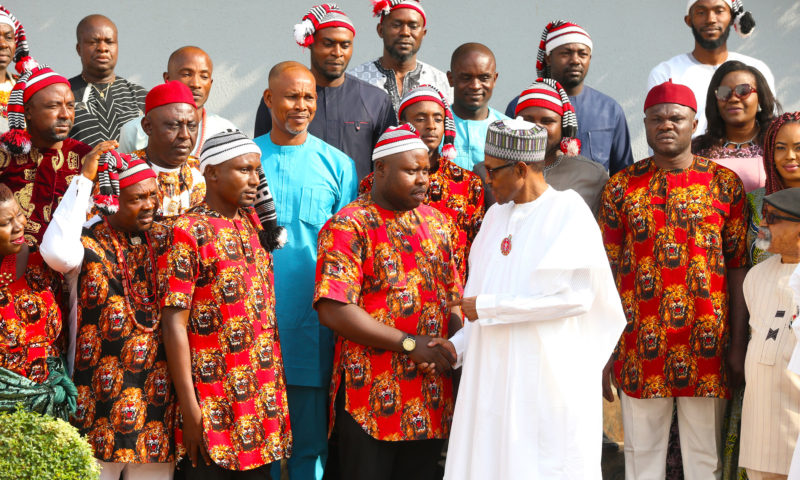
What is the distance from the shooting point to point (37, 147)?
18.9 feet

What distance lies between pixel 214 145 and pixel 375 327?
1.24 meters

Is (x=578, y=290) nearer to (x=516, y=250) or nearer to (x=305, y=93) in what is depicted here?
(x=516, y=250)

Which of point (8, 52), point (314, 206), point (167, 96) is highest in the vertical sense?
point (8, 52)

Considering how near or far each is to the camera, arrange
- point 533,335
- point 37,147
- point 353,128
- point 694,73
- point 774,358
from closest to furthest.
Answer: point 533,335, point 774,358, point 37,147, point 353,128, point 694,73

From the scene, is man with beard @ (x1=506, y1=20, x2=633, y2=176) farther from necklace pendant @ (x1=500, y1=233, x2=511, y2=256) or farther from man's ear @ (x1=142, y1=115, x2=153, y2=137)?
man's ear @ (x1=142, y1=115, x2=153, y2=137)

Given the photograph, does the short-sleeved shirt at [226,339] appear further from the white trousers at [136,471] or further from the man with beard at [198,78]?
the man with beard at [198,78]

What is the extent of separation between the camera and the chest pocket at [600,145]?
6855mm

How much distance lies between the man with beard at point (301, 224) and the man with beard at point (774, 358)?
2.37 metres

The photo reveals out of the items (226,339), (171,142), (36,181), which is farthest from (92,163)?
(226,339)

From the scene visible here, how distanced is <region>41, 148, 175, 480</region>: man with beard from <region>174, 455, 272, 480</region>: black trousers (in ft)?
0.35

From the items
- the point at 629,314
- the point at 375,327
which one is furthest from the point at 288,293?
the point at 629,314

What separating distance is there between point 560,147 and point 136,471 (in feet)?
10.3

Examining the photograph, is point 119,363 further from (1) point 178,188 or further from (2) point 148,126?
(2) point 148,126

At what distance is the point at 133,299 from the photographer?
500 cm
